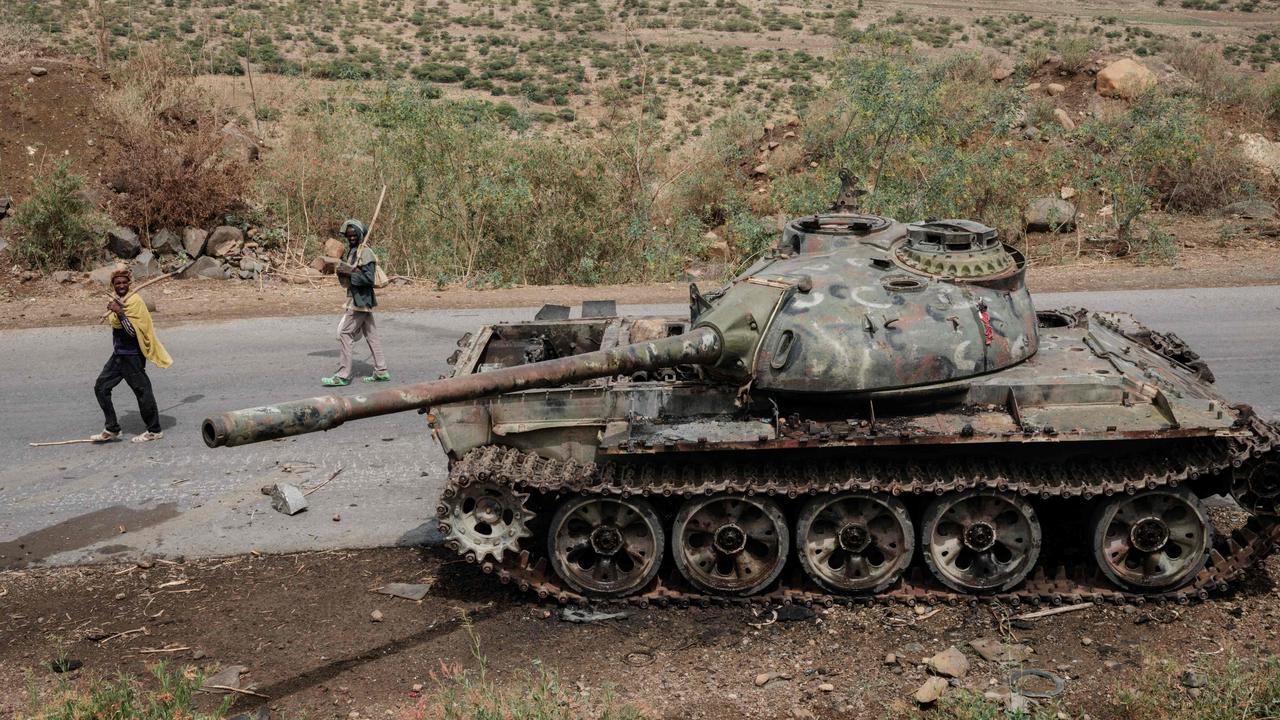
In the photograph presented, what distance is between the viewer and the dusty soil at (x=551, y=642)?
7324 mm

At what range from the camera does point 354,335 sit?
44.8 feet

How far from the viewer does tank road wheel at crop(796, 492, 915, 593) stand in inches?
323

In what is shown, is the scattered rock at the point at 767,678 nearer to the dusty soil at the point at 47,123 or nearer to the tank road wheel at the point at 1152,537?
the tank road wheel at the point at 1152,537

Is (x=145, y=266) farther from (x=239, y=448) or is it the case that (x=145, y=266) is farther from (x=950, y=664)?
(x=950, y=664)

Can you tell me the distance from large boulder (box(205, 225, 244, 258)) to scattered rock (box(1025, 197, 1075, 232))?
14973 millimetres

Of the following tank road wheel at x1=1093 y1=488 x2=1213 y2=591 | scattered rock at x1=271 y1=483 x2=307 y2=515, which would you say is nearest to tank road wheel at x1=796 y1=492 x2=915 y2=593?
tank road wheel at x1=1093 y1=488 x2=1213 y2=591

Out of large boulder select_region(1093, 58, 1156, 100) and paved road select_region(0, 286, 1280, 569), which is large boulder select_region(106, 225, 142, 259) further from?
large boulder select_region(1093, 58, 1156, 100)

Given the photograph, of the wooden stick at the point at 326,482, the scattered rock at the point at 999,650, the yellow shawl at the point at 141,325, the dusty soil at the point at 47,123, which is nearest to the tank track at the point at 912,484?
the scattered rock at the point at 999,650

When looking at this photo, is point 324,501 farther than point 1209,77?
No

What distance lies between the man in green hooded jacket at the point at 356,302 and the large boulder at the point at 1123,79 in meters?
21.1

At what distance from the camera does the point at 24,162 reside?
69.8 ft

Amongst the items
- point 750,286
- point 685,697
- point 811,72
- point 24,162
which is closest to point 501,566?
point 685,697

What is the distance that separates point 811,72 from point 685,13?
1236 centimetres

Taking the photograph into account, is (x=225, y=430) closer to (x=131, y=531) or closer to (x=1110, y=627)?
(x=131, y=531)
